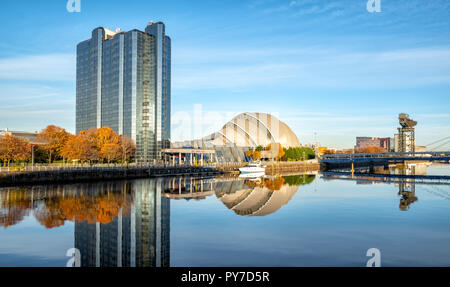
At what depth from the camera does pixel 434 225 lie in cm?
2227

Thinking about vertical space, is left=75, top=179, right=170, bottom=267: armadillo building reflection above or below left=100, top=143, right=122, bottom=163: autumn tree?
below

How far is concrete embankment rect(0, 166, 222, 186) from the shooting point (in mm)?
41406

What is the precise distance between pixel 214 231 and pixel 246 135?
323 ft

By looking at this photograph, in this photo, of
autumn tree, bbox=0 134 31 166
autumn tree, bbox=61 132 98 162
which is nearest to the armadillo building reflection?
autumn tree, bbox=0 134 31 166

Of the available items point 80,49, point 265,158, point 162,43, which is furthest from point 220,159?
point 80,49

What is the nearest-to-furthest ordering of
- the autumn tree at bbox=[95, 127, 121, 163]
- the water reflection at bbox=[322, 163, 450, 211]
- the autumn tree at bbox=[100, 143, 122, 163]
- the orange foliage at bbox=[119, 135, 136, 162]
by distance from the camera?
1. the water reflection at bbox=[322, 163, 450, 211]
2. the autumn tree at bbox=[100, 143, 122, 163]
3. the autumn tree at bbox=[95, 127, 121, 163]
4. the orange foliage at bbox=[119, 135, 136, 162]

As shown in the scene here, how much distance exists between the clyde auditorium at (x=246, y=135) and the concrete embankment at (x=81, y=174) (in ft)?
148

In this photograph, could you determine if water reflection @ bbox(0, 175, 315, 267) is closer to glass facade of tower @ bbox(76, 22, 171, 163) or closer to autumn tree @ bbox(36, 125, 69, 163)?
autumn tree @ bbox(36, 125, 69, 163)

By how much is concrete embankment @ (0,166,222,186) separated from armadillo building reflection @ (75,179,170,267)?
23.4 meters

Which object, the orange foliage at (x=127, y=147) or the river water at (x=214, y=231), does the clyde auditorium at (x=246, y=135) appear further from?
the river water at (x=214, y=231)

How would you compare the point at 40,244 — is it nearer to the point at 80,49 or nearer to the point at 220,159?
the point at 220,159

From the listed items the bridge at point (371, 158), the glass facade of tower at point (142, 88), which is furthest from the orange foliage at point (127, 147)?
the bridge at point (371, 158)

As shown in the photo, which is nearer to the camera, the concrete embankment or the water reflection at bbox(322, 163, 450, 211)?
the water reflection at bbox(322, 163, 450, 211)

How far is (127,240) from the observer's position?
17.2m
